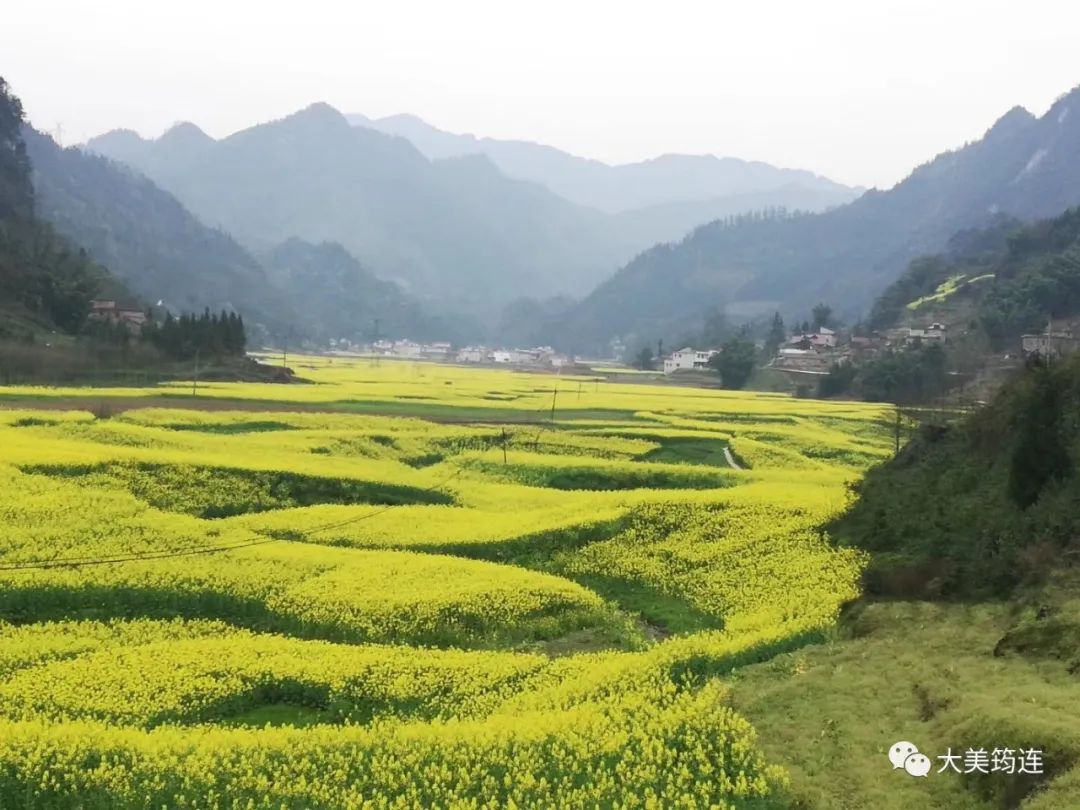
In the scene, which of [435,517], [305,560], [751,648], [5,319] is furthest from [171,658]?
[5,319]

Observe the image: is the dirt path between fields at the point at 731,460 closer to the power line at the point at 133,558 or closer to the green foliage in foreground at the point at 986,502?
the green foliage in foreground at the point at 986,502

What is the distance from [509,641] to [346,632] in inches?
128

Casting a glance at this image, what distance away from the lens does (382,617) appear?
58.9ft

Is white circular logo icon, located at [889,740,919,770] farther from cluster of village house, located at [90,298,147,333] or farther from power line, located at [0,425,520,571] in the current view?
cluster of village house, located at [90,298,147,333]

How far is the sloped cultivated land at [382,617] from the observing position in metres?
10.9

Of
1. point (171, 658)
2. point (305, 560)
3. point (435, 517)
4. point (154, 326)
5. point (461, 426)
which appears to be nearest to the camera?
point (171, 658)

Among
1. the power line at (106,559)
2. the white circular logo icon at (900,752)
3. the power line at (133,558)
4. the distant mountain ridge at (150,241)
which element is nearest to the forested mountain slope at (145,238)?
the distant mountain ridge at (150,241)

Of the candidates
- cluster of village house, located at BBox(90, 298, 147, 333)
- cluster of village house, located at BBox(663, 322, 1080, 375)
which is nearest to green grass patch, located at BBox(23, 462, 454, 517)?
cluster of village house, located at BBox(90, 298, 147, 333)

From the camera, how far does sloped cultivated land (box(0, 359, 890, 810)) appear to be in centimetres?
1086

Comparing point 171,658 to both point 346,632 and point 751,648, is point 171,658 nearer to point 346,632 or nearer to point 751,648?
point 346,632

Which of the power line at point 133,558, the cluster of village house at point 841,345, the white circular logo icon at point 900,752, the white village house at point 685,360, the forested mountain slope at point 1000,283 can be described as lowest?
the power line at point 133,558

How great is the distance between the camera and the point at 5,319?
67.4 meters

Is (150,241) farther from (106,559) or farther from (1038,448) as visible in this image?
(1038,448)

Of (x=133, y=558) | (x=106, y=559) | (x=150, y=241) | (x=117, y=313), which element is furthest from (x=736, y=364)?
(x=150, y=241)
